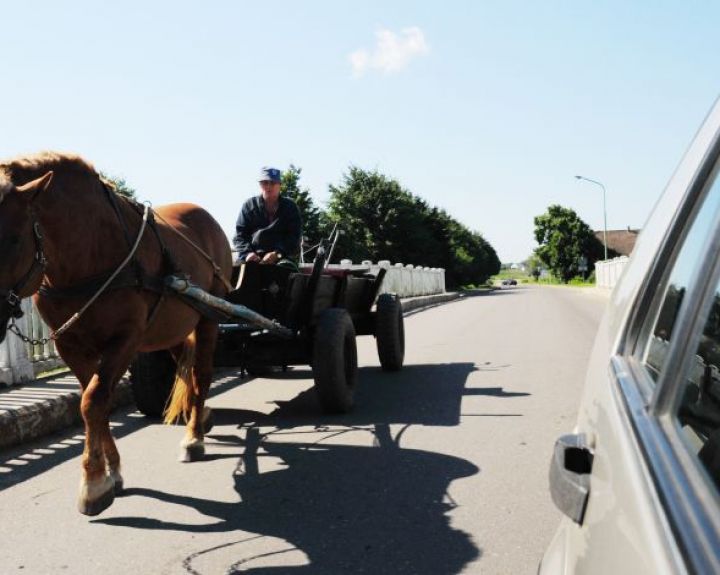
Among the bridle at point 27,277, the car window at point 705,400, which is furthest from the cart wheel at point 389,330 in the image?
the car window at point 705,400

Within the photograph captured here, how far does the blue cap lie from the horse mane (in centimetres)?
288

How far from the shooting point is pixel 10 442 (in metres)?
5.83

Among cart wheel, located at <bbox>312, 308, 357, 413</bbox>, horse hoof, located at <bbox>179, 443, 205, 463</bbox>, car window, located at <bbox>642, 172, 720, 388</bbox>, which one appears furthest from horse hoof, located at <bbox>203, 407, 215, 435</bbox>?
car window, located at <bbox>642, 172, 720, 388</bbox>

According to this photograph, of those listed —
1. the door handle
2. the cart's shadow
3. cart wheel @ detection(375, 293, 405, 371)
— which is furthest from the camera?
cart wheel @ detection(375, 293, 405, 371)

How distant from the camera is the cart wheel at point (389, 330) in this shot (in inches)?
348

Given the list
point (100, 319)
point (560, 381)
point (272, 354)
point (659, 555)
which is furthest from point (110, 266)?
point (560, 381)

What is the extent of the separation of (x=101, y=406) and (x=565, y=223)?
101862 mm

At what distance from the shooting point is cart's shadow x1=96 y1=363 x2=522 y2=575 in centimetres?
344

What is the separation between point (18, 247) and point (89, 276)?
68 cm

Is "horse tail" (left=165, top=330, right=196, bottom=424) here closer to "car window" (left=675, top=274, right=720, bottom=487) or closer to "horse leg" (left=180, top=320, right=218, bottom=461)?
"horse leg" (left=180, top=320, right=218, bottom=461)

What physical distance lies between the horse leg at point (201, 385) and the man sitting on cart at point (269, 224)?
4.59 ft

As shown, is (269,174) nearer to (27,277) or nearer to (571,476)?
(27,277)

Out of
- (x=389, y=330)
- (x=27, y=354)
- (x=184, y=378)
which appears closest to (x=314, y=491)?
(x=184, y=378)

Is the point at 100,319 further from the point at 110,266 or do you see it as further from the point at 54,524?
the point at 54,524
